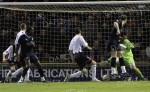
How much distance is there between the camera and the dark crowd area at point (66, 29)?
20.8m

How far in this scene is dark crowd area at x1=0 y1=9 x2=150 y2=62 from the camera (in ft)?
68.1

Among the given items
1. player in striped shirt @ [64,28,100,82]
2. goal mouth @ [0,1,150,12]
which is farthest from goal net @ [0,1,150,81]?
player in striped shirt @ [64,28,100,82]

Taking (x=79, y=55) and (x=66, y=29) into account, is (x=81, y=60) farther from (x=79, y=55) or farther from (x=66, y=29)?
(x=66, y=29)

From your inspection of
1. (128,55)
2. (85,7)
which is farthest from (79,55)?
(128,55)

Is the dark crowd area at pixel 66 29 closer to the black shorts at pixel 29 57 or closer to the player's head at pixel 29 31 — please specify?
the player's head at pixel 29 31

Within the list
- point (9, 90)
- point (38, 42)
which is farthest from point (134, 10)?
point (9, 90)

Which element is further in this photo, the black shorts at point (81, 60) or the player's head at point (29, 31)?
the player's head at point (29, 31)

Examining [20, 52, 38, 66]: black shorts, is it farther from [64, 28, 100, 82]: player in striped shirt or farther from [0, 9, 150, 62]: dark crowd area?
[0, 9, 150, 62]: dark crowd area

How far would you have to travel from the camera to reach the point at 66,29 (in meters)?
20.9

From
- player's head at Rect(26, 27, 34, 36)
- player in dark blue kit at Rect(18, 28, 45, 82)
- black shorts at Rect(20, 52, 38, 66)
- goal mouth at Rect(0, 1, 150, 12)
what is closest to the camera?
goal mouth at Rect(0, 1, 150, 12)

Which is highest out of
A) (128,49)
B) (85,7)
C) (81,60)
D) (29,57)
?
(85,7)

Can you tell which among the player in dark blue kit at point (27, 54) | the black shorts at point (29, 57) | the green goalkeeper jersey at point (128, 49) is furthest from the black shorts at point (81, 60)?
the green goalkeeper jersey at point (128, 49)

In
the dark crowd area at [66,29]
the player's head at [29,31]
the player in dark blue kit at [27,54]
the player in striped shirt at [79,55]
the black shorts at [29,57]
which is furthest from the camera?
the dark crowd area at [66,29]

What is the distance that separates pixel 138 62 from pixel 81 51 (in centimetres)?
265
